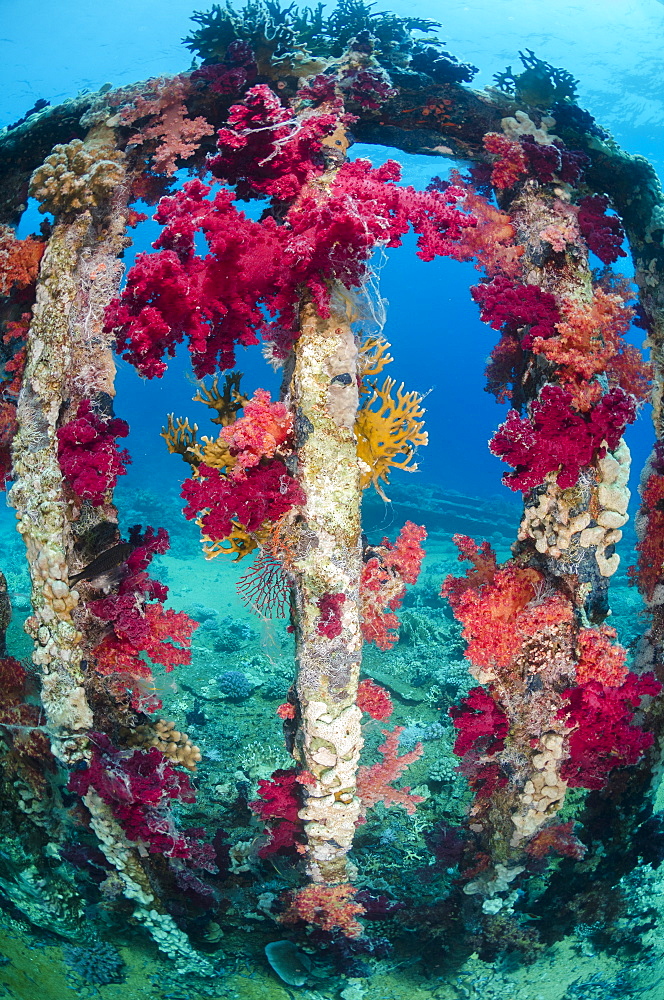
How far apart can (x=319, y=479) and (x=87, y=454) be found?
6.38ft

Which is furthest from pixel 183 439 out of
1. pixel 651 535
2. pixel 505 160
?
pixel 651 535

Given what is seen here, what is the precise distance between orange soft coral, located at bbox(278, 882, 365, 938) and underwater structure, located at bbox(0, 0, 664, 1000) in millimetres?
25

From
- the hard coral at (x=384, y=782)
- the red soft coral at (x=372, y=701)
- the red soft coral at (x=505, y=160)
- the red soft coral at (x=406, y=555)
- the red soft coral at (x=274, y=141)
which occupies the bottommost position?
the hard coral at (x=384, y=782)

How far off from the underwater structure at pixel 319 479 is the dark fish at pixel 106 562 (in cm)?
4

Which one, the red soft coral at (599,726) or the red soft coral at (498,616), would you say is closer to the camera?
the red soft coral at (599,726)

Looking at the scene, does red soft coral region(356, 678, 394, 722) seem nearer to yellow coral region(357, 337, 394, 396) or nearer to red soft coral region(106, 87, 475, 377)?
yellow coral region(357, 337, 394, 396)

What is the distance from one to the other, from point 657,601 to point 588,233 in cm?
366

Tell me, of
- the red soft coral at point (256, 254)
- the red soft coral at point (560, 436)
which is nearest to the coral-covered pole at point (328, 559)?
the red soft coral at point (256, 254)

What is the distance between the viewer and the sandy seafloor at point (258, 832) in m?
4.63

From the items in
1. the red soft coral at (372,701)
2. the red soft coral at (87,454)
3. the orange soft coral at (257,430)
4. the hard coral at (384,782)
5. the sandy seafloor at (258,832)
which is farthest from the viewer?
the hard coral at (384,782)

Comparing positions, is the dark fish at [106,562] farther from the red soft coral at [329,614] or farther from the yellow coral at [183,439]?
the red soft coral at [329,614]

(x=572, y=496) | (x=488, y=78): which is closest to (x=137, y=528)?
(x=572, y=496)

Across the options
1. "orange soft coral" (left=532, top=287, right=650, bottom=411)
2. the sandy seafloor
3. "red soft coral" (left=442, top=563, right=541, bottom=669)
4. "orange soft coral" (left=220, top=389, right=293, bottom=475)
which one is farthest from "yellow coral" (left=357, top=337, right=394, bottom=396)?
the sandy seafloor

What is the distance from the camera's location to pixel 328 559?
3986 mm
